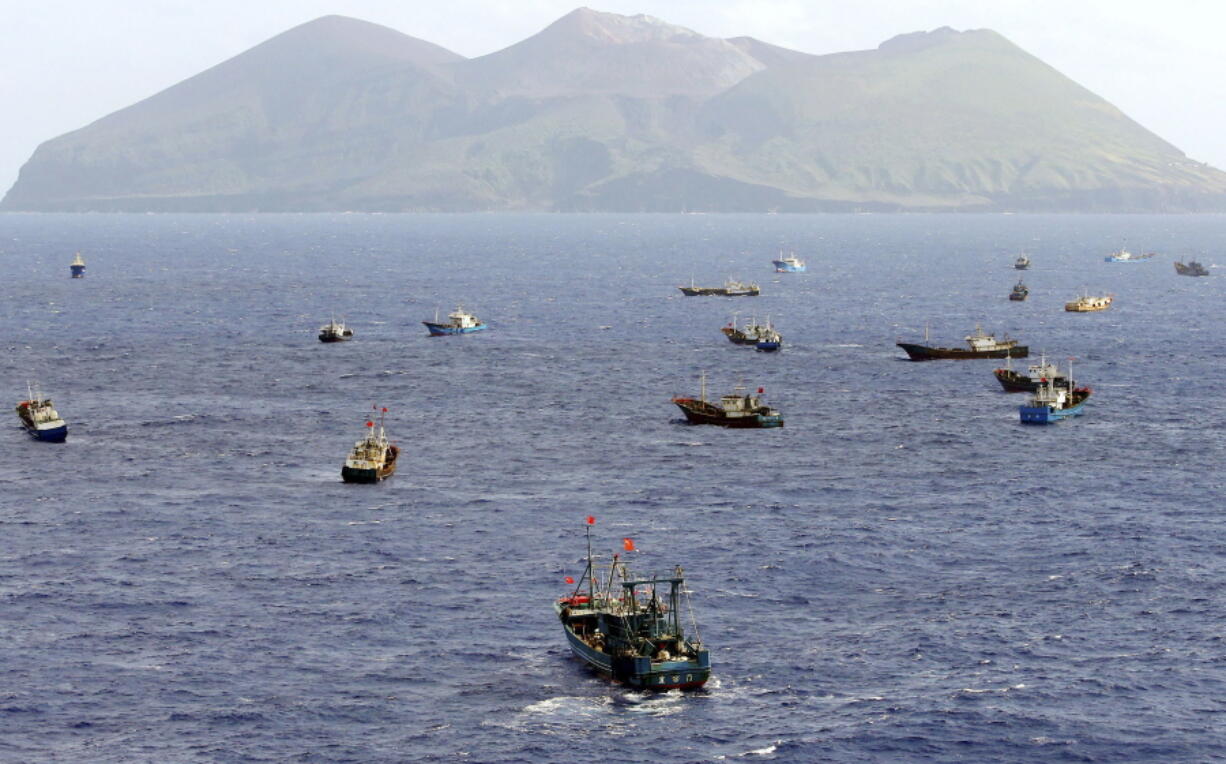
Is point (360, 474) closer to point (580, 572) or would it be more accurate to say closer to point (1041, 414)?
point (580, 572)

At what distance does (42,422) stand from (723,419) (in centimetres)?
7440

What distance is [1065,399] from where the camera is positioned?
199250mm

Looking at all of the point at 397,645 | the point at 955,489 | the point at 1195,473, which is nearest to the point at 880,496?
the point at 955,489

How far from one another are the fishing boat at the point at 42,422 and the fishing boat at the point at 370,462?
3412cm

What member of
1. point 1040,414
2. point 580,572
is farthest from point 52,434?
point 1040,414

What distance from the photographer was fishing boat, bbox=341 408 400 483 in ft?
516

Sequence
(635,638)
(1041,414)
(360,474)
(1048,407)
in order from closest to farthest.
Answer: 1. (635,638)
2. (360,474)
3. (1048,407)
4. (1041,414)

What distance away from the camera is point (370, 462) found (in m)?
159

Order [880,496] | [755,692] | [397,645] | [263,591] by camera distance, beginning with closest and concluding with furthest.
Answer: [755,692] < [397,645] < [263,591] < [880,496]

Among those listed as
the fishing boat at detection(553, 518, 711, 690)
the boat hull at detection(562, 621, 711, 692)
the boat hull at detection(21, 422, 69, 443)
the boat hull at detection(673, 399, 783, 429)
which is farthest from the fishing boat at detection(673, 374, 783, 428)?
the boat hull at detection(562, 621, 711, 692)

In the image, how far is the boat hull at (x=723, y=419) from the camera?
190625mm

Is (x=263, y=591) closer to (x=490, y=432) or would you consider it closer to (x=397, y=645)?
(x=397, y=645)

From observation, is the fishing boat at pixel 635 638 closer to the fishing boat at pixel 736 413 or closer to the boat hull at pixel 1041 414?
the fishing boat at pixel 736 413

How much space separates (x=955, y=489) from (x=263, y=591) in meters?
68.1
